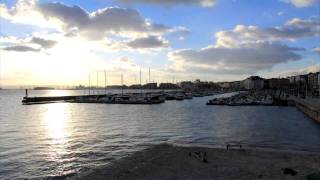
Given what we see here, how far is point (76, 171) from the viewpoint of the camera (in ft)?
81.8

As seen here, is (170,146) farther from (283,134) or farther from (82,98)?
(82,98)

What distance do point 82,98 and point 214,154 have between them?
121 meters

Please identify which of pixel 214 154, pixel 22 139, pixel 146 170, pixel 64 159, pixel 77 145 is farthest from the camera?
pixel 22 139

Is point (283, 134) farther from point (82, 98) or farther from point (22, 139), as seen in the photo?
point (82, 98)

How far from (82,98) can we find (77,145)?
359 ft

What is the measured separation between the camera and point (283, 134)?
45188mm

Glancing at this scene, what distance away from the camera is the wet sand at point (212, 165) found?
69.4ft

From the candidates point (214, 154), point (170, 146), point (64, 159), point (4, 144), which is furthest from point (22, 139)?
point (214, 154)

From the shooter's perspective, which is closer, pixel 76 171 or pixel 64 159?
pixel 76 171

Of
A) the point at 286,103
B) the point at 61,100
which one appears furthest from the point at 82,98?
the point at 286,103

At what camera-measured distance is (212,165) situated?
23.6 m

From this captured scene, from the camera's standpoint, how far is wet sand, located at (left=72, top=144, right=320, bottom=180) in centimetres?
2114

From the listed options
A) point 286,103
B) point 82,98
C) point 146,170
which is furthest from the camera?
point 82,98

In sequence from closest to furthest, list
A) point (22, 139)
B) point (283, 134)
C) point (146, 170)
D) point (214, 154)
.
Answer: point (146, 170), point (214, 154), point (22, 139), point (283, 134)
